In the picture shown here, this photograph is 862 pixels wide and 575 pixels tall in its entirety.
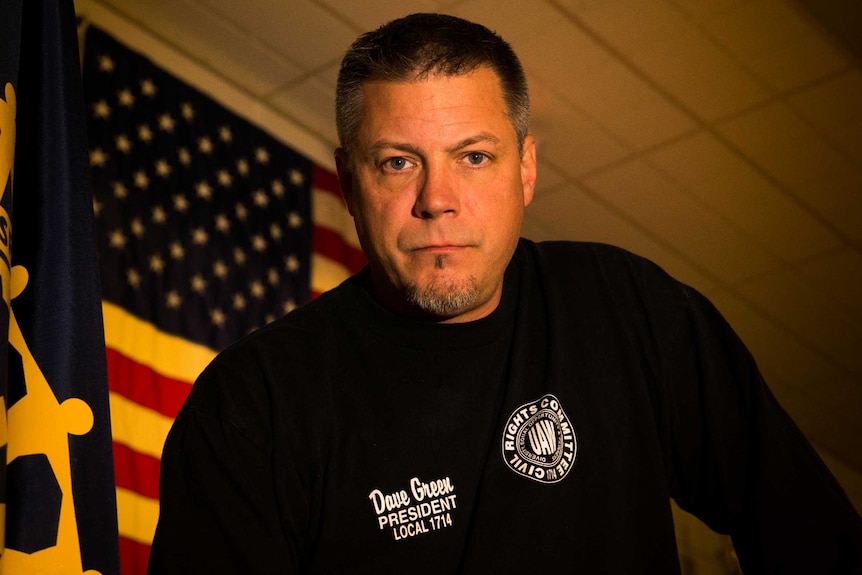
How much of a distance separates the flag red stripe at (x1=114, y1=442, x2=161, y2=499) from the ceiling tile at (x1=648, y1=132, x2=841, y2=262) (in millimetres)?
3347

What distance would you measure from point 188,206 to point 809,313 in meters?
4.88

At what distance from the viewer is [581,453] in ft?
5.39

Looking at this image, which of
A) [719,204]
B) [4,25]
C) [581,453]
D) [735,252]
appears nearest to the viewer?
[581,453]

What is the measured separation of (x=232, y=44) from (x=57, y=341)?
3.78 m

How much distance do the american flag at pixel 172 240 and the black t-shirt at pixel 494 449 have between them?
2718 millimetres

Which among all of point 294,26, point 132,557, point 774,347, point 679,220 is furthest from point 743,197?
point 132,557

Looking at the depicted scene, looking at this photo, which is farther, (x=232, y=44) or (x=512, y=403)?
(x=232, y=44)

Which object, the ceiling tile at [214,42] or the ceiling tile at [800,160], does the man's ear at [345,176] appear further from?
the ceiling tile at [800,160]

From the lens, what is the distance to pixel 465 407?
1676 millimetres

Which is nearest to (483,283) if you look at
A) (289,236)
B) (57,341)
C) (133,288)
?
(57,341)

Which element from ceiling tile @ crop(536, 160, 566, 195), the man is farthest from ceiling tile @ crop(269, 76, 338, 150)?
the man

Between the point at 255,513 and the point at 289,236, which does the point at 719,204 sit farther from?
the point at 255,513

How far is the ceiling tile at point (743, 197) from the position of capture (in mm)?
5812

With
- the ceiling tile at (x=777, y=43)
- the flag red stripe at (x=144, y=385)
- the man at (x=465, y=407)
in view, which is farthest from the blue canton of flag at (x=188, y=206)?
the man at (x=465, y=407)
